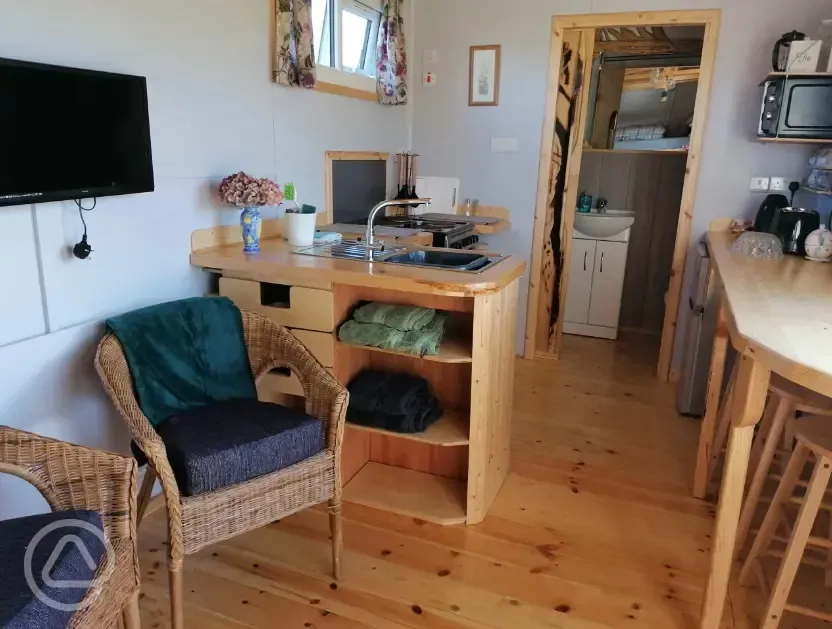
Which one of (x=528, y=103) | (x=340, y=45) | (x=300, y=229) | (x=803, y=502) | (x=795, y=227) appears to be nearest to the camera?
(x=803, y=502)

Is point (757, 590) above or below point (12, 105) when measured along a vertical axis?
below

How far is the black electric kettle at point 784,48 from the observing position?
9.82ft

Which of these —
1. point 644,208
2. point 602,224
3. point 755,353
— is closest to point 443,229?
point 602,224

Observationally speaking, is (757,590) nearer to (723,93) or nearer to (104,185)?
(104,185)

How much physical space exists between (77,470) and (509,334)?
1516mm

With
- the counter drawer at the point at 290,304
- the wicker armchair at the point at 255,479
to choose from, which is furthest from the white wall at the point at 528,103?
the wicker armchair at the point at 255,479

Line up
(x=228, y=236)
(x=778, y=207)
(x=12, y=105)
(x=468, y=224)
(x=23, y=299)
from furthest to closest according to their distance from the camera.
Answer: (x=468, y=224), (x=778, y=207), (x=228, y=236), (x=23, y=299), (x=12, y=105)

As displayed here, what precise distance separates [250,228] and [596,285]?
2943 mm

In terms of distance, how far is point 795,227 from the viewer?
116 inches

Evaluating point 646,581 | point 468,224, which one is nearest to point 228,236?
point 468,224

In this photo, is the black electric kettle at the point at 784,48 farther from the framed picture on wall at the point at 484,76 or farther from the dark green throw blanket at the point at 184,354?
→ the dark green throw blanket at the point at 184,354

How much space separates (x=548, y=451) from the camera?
9.26 feet

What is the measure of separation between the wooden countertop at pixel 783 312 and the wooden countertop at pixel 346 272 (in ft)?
2.43

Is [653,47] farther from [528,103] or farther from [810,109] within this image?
[810,109]
